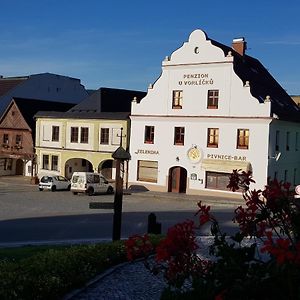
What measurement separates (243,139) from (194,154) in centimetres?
378

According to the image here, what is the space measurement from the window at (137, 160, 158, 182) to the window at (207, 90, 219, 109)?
605 centimetres

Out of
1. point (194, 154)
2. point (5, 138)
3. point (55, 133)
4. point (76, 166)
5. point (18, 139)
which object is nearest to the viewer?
point (194, 154)

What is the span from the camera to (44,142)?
152 ft

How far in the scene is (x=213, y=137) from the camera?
37.0 metres

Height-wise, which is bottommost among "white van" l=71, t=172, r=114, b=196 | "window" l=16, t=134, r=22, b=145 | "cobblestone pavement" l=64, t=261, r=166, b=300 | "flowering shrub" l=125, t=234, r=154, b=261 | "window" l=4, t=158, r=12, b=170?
"cobblestone pavement" l=64, t=261, r=166, b=300

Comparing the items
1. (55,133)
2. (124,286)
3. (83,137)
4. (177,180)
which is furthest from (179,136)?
(124,286)

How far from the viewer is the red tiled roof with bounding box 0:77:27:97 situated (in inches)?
2266

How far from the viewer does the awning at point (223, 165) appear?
35562 mm

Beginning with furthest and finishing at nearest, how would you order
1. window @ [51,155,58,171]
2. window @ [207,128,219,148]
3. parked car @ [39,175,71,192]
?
1. window @ [51,155,58,171]
2. parked car @ [39,175,71,192]
3. window @ [207,128,219,148]

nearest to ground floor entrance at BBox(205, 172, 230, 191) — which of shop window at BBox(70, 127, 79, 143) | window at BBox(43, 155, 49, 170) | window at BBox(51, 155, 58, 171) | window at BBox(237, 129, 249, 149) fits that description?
window at BBox(237, 129, 249, 149)

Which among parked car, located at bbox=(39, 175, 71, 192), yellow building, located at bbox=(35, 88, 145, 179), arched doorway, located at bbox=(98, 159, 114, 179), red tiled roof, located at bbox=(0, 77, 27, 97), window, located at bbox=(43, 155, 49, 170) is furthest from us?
red tiled roof, located at bbox=(0, 77, 27, 97)

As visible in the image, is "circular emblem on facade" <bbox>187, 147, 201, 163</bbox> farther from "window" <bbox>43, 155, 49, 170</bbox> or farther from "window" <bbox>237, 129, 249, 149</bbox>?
"window" <bbox>43, 155, 49, 170</bbox>

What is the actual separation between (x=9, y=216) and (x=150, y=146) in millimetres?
15884

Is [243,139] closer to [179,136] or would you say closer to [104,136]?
[179,136]
